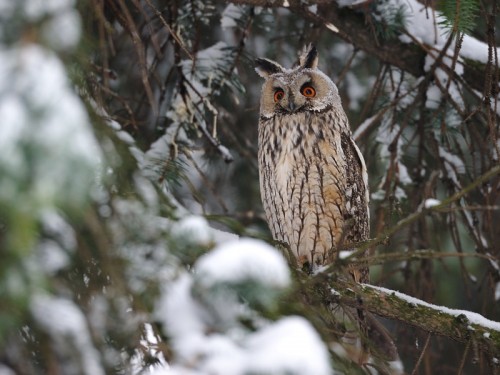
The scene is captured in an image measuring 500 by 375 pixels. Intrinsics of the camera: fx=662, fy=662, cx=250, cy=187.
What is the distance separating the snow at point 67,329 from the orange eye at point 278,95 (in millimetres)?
1955

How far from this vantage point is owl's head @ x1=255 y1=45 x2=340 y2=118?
286cm

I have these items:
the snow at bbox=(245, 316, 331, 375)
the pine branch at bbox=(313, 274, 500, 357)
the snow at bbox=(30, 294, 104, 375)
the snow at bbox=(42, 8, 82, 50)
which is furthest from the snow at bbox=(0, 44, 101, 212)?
the pine branch at bbox=(313, 274, 500, 357)

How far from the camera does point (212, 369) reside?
99cm

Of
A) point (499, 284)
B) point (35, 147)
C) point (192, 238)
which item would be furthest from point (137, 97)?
point (35, 147)

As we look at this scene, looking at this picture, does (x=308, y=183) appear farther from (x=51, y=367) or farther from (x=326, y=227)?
(x=51, y=367)

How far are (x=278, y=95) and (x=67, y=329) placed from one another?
6.60 ft

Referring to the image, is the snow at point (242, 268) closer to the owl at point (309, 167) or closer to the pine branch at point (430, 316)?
the pine branch at point (430, 316)

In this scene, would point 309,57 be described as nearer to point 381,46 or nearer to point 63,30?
point 381,46

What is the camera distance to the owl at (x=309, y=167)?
8.91 feet

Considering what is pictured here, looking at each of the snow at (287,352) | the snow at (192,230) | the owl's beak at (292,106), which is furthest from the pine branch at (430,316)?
the owl's beak at (292,106)

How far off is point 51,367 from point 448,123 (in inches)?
90.1

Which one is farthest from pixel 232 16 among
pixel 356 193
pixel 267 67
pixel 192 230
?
pixel 192 230

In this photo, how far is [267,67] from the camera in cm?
296

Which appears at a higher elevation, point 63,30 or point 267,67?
point 63,30
